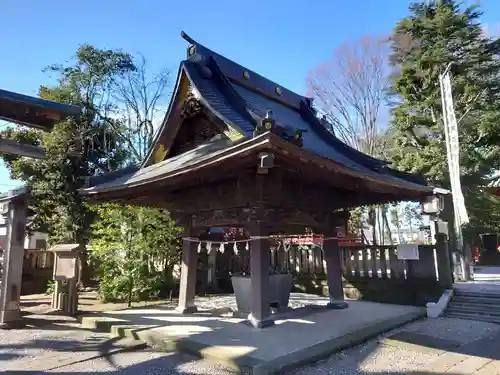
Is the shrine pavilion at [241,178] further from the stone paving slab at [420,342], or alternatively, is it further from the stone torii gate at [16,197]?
the stone paving slab at [420,342]

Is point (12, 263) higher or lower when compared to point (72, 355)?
higher

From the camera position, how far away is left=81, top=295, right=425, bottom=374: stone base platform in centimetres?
454

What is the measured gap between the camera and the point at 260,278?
6.11m

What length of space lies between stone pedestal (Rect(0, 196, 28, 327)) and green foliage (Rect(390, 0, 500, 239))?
1431 cm

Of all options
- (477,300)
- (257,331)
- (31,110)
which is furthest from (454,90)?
(31,110)

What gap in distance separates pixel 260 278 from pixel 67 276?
4.50 m

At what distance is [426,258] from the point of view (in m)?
8.18

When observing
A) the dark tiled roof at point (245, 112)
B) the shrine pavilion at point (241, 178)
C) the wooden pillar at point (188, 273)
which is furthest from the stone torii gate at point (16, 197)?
the wooden pillar at point (188, 273)

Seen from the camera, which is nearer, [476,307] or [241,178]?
Result: [241,178]

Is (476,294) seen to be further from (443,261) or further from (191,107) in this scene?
(191,107)

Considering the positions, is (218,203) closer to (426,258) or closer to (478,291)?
(426,258)

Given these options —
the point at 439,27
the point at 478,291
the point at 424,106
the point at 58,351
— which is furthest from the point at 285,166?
the point at 439,27

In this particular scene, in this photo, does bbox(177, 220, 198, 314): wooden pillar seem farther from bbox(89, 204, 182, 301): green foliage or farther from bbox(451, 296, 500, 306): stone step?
bbox(451, 296, 500, 306): stone step

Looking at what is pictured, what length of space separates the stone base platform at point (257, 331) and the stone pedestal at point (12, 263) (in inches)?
53.3
